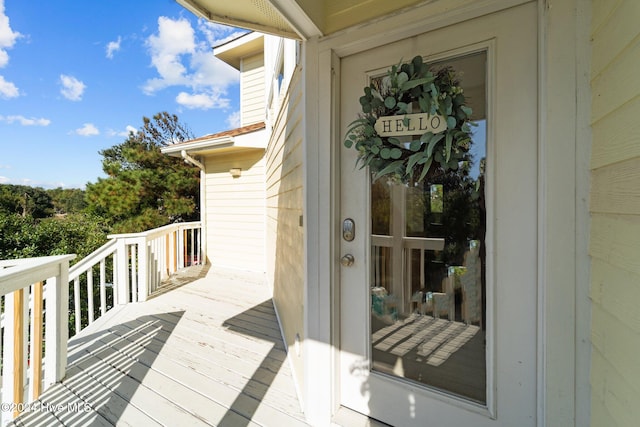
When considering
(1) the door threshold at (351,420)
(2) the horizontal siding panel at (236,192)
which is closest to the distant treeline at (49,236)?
(2) the horizontal siding panel at (236,192)

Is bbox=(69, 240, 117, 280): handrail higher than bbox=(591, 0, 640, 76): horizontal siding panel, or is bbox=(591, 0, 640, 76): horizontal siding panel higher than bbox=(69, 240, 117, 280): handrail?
bbox=(591, 0, 640, 76): horizontal siding panel

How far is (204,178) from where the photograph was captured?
5.74 m

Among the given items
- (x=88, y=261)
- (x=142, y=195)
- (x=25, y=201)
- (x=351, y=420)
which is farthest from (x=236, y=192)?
(x=25, y=201)

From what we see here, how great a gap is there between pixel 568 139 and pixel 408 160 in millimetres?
528

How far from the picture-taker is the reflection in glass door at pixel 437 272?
1.17m

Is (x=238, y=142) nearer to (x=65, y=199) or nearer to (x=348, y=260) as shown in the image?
(x=348, y=260)

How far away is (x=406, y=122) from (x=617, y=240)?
0.77m

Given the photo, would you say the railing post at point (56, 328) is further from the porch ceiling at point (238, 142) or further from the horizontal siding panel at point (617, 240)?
the porch ceiling at point (238, 142)

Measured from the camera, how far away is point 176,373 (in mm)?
2020

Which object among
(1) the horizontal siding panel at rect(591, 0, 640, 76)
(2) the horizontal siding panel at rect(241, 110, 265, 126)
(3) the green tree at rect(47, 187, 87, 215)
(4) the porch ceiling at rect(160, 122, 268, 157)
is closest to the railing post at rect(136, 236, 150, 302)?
(4) the porch ceiling at rect(160, 122, 268, 157)

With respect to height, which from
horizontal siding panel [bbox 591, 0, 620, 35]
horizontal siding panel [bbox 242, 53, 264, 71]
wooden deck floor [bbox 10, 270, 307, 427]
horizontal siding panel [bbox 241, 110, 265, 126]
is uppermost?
horizontal siding panel [bbox 242, 53, 264, 71]

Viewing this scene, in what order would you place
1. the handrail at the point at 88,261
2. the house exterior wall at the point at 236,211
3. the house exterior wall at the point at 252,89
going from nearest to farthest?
1. the handrail at the point at 88,261
2. the house exterior wall at the point at 236,211
3. the house exterior wall at the point at 252,89

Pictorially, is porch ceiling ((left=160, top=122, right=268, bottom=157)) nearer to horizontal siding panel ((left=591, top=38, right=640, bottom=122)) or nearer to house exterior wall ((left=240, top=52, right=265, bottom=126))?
house exterior wall ((left=240, top=52, right=265, bottom=126))

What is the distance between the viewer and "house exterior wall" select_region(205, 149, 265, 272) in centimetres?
513
